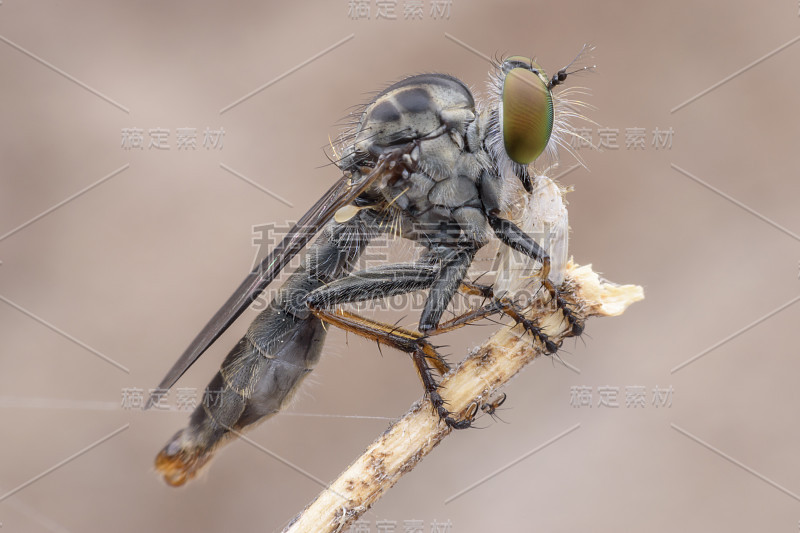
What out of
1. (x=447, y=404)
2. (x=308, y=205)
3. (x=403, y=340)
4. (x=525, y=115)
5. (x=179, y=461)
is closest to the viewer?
(x=447, y=404)

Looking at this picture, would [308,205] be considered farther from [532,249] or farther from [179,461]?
[532,249]

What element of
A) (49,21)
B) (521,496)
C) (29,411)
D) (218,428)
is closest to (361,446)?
(521,496)

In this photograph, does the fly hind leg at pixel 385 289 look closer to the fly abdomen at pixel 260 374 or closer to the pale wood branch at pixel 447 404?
the fly abdomen at pixel 260 374

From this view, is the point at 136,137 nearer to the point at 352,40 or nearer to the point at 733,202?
the point at 352,40

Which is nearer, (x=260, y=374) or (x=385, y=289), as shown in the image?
(x=385, y=289)

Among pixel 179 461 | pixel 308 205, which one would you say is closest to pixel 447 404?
pixel 179 461

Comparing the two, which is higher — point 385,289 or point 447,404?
point 385,289

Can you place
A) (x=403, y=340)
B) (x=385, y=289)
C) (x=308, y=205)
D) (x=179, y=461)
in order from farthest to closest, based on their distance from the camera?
(x=308, y=205), (x=179, y=461), (x=385, y=289), (x=403, y=340)
